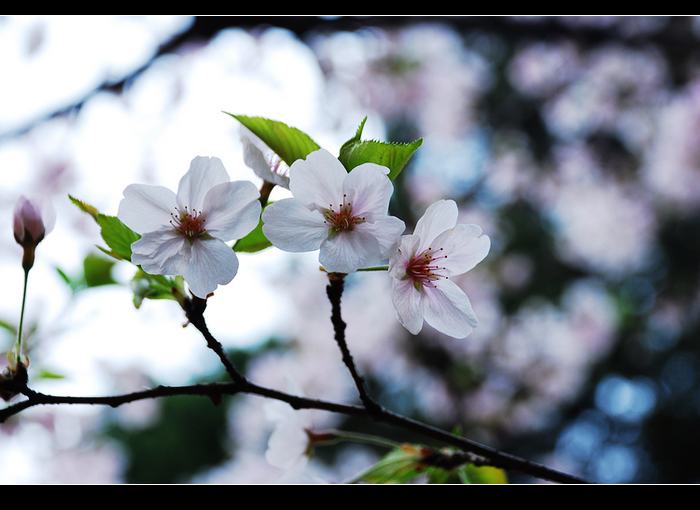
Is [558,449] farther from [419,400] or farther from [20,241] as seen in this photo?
[20,241]

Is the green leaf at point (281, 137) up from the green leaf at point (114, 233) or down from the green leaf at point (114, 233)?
up

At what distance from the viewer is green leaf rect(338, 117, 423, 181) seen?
15.8 inches

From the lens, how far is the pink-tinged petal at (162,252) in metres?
0.39

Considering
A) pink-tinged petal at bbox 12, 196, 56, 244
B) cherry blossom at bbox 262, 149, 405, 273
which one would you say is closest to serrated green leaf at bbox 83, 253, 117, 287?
pink-tinged petal at bbox 12, 196, 56, 244

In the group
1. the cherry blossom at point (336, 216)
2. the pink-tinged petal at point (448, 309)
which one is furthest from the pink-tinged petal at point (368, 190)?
the pink-tinged petal at point (448, 309)

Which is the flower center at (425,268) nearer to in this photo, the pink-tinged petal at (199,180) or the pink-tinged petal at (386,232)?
the pink-tinged petal at (386,232)

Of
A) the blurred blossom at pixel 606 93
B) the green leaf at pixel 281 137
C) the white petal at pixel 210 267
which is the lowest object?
the white petal at pixel 210 267

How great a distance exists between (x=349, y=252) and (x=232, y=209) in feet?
0.37

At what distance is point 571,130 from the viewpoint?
374cm

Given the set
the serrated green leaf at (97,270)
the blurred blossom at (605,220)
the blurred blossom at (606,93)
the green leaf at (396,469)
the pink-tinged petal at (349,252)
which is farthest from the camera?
the blurred blossom at (605,220)

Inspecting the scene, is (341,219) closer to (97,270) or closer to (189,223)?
(189,223)

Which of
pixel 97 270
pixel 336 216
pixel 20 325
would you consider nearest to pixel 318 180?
pixel 336 216

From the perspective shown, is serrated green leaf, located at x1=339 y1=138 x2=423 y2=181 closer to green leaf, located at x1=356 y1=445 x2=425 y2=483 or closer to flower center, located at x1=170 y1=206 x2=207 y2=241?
flower center, located at x1=170 y1=206 x2=207 y2=241

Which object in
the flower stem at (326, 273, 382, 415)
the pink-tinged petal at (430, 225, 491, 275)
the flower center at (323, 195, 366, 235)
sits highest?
the flower center at (323, 195, 366, 235)
